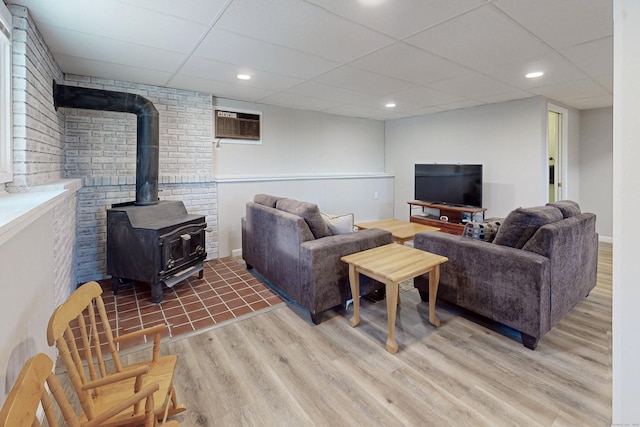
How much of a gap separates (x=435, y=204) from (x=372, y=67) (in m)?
2.83

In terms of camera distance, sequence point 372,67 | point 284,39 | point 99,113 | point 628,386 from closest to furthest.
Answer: point 628,386, point 284,39, point 372,67, point 99,113

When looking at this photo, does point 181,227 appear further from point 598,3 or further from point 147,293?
point 598,3

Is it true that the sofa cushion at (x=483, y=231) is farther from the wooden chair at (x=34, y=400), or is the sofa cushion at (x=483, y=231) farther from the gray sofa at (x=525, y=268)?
the wooden chair at (x=34, y=400)

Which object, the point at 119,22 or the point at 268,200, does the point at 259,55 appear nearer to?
the point at 119,22

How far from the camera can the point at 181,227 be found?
320 centimetres

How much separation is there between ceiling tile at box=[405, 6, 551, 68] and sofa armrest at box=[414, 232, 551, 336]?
1.55 m

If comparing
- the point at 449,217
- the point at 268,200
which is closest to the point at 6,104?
the point at 268,200

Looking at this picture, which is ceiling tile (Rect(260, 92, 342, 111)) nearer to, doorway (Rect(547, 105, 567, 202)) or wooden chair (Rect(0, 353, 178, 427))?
doorway (Rect(547, 105, 567, 202))

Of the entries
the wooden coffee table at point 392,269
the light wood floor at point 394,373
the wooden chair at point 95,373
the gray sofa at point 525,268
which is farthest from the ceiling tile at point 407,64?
the wooden chair at point 95,373

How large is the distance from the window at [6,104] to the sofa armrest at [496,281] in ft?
9.95

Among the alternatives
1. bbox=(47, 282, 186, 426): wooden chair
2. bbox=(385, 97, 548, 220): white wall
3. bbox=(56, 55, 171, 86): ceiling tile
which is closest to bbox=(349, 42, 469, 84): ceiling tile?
bbox=(385, 97, 548, 220): white wall

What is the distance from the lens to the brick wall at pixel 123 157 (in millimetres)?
3402

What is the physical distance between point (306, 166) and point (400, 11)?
3505mm

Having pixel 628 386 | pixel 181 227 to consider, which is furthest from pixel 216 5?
pixel 628 386
